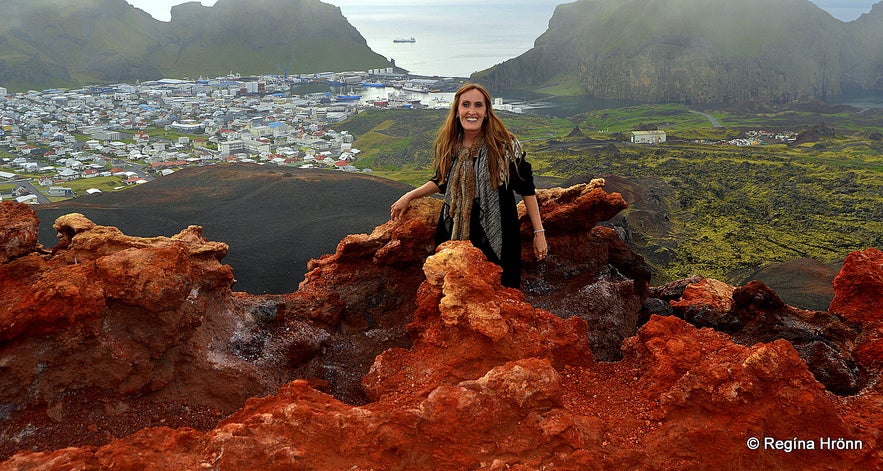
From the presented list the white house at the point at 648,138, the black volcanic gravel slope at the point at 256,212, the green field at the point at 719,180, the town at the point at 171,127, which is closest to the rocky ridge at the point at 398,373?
the black volcanic gravel slope at the point at 256,212

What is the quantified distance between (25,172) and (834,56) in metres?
174

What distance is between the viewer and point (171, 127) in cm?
10006

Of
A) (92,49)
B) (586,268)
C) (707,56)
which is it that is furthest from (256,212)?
(92,49)

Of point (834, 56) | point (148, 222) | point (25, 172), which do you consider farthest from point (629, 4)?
point (148, 222)

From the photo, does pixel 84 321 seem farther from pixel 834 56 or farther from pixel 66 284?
pixel 834 56

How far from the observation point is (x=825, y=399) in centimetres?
377

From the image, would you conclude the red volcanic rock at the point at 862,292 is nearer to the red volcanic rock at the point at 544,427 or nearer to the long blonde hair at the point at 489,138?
the red volcanic rock at the point at 544,427

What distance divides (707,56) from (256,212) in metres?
140

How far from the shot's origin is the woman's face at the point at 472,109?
532cm

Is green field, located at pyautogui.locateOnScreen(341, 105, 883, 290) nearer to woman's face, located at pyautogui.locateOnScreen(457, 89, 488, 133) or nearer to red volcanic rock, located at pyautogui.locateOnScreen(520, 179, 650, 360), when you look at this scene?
red volcanic rock, located at pyautogui.locateOnScreen(520, 179, 650, 360)

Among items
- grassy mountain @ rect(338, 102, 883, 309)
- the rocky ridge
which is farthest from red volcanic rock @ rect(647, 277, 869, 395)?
grassy mountain @ rect(338, 102, 883, 309)

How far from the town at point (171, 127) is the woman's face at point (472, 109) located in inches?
1874

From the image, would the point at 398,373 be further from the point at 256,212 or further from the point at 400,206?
the point at 256,212

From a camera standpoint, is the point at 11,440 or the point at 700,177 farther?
the point at 700,177
